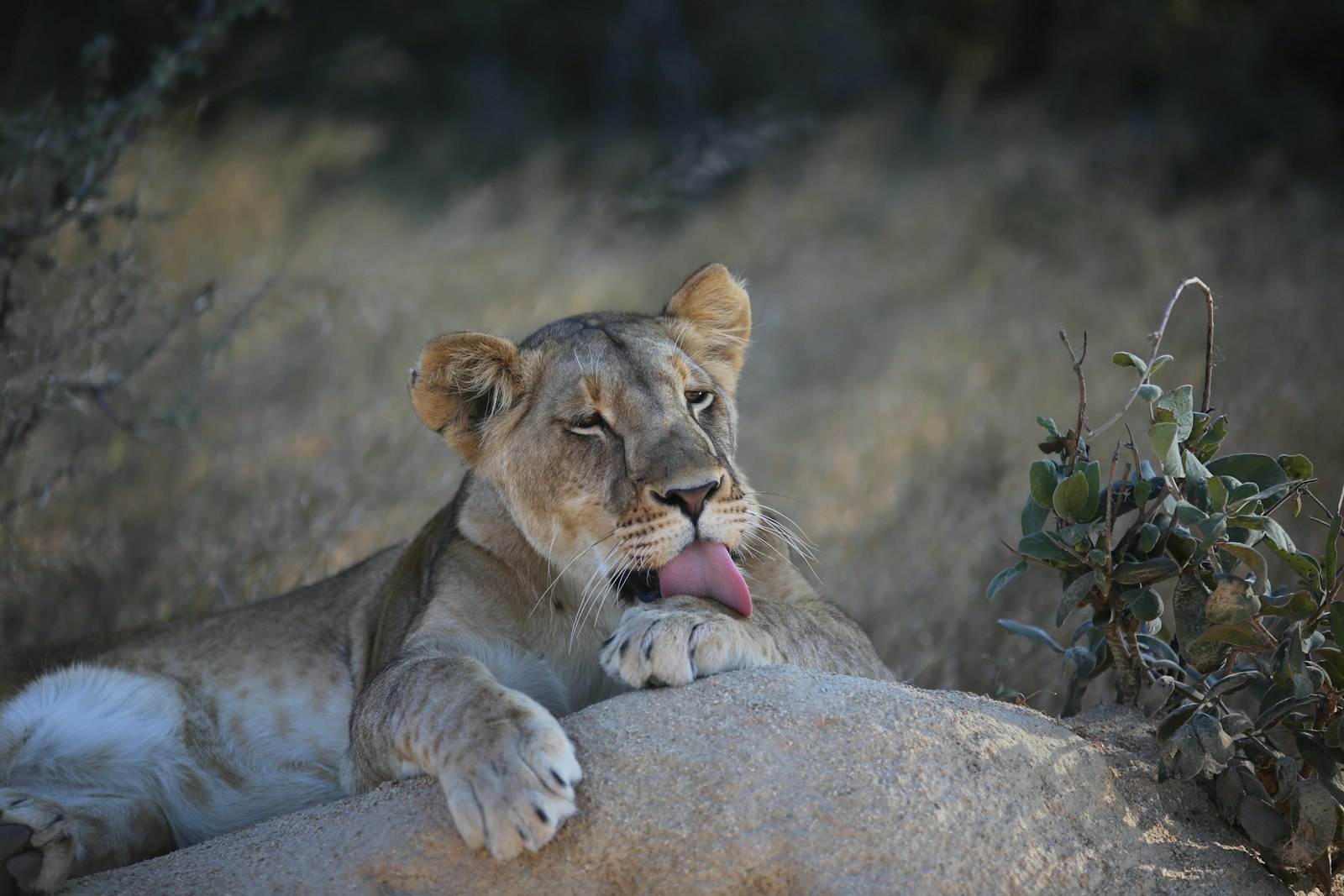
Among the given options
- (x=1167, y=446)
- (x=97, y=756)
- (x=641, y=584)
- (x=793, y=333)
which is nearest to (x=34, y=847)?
(x=97, y=756)

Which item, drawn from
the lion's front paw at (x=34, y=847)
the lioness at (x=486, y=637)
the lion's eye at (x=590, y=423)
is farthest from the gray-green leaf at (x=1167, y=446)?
the lion's front paw at (x=34, y=847)

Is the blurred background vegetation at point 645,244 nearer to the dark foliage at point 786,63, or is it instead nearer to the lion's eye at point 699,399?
the dark foliage at point 786,63

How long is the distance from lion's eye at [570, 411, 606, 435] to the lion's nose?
1.37 ft

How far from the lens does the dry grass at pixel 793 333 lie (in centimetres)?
545

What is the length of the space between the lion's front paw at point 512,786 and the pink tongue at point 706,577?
624mm

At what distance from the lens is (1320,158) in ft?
38.8

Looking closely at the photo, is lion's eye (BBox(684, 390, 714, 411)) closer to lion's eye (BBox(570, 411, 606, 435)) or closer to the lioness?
the lioness

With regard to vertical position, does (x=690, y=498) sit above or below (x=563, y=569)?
above

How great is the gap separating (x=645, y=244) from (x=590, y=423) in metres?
8.38

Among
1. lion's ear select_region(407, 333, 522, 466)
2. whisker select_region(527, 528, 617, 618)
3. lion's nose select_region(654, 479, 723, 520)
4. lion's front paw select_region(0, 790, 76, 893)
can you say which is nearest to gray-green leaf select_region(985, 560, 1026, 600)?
lion's nose select_region(654, 479, 723, 520)

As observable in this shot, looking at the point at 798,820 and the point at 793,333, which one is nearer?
the point at 798,820

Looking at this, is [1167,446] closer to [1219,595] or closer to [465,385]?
[1219,595]

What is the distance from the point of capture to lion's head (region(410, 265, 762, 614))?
3.14 m

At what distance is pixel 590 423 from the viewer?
3.50 meters
